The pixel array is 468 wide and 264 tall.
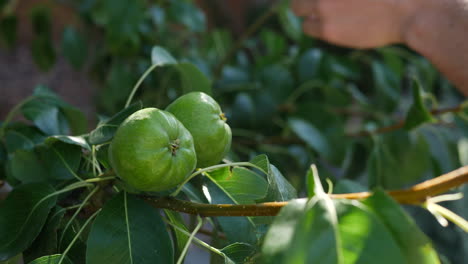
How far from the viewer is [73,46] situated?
1.91 metres

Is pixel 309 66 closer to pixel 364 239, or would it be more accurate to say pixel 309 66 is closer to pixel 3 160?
pixel 3 160

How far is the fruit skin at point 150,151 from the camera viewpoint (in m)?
0.55

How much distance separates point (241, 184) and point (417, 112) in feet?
1.97

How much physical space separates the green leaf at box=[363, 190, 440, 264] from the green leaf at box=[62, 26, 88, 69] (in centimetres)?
176

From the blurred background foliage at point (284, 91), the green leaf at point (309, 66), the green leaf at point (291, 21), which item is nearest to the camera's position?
the blurred background foliage at point (284, 91)

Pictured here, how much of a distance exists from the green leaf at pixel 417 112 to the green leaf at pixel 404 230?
0.68 metres

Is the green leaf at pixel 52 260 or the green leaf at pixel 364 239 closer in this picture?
the green leaf at pixel 364 239

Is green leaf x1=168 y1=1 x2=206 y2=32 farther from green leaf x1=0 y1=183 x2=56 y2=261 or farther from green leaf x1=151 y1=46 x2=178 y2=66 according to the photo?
green leaf x1=0 y1=183 x2=56 y2=261

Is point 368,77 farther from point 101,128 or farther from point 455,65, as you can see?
point 101,128

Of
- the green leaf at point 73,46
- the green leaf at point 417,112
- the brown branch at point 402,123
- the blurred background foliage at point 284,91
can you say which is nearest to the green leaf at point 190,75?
the blurred background foliage at point 284,91

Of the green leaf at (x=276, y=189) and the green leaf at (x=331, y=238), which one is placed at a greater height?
the green leaf at (x=331, y=238)

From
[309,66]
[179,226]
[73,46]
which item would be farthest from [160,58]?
[73,46]

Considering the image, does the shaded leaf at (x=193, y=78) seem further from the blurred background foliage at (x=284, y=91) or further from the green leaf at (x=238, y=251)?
the green leaf at (x=238, y=251)

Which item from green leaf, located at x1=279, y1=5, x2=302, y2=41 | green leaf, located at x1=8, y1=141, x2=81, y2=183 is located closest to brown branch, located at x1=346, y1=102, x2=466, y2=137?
green leaf, located at x1=279, y1=5, x2=302, y2=41
